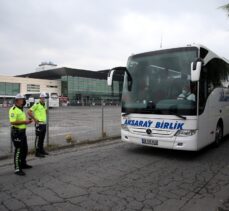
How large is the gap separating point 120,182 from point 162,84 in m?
3.21

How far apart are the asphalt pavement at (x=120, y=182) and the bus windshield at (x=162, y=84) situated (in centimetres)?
148

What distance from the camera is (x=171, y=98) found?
23.2 ft

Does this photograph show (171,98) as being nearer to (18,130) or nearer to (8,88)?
(18,130)

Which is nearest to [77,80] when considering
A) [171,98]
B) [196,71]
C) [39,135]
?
[39,135]

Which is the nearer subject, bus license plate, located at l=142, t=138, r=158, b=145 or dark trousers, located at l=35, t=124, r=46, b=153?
bus license plate, located at l=142, t=138, r=158, b=145

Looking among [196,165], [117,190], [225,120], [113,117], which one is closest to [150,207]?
[117,190]

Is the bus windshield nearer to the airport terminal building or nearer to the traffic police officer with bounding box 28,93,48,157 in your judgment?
the traffic police officer with bounding box 28,93,48,157

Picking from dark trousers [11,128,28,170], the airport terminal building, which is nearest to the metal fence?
dark trousers [11,128,28,170]

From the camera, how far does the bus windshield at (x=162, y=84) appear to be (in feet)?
22.7

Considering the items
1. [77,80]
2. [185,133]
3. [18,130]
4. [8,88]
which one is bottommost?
[185,133]

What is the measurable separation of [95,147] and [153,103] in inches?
122

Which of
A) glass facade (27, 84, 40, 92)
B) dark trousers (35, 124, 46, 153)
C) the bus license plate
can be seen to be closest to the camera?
the bus license plate

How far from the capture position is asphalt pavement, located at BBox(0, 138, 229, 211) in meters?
4.24

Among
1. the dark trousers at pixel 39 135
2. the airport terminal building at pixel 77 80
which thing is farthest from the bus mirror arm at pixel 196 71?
the airport terminal building at pixel 77 80
